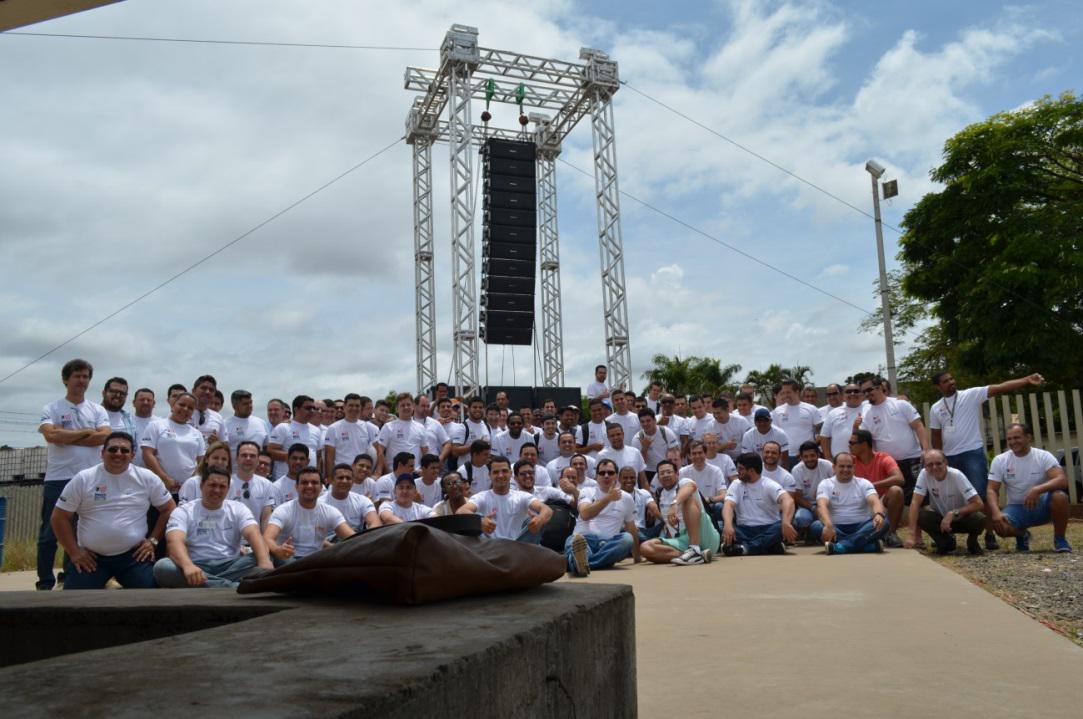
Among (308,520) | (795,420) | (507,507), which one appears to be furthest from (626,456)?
(308,520)

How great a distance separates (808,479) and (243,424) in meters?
5.51

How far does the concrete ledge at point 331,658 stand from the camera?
4.11ft

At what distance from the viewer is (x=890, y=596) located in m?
4.97

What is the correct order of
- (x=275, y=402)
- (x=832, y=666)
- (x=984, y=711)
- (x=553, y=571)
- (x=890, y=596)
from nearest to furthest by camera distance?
(x=553, y=571) < (x=984, y=711) < (x=832, y=666) < (x=890, y=596) < (x=275, y=402)

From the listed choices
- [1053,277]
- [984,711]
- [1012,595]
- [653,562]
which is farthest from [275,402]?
[1053,277]

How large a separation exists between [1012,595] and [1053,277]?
50.1ft

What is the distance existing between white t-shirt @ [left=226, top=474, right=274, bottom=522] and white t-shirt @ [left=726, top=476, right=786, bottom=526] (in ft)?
13.7

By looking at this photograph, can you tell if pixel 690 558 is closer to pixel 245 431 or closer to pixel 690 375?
pixel 245 431

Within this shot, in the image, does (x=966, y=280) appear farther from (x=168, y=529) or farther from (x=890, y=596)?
(x=168, y=529)

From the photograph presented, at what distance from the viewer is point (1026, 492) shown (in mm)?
7629

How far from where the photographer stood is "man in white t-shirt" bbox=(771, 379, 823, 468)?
A: 9094mm

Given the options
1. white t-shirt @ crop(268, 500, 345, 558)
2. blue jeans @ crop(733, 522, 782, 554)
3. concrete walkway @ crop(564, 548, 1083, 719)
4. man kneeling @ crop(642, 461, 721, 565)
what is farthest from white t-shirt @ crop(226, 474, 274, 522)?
blue jeans @ crop(733, 522, 782, 554)

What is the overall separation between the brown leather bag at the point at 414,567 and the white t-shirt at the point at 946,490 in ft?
20.4

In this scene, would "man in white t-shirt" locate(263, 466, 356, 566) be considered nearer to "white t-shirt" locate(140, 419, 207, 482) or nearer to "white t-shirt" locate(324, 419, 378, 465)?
"white t-shirt" locate(140, 419, 207, 482)
